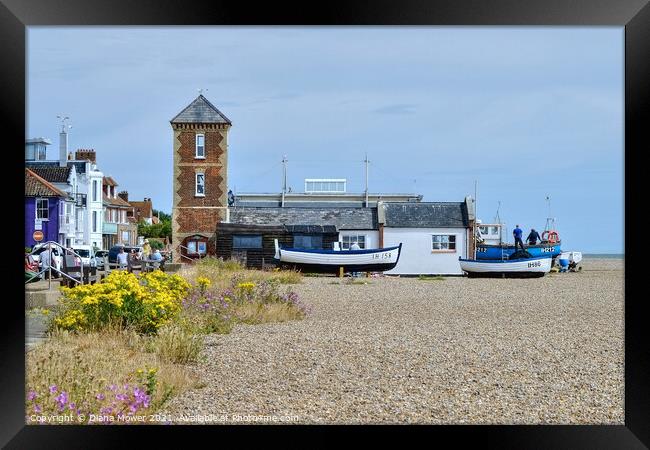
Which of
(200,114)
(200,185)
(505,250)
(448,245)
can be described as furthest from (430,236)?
(200,114)

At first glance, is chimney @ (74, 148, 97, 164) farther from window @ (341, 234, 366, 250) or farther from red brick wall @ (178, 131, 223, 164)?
window @ (341, 234, 366, 250)

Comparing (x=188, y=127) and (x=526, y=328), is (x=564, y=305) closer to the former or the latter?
(x=526, y=328)

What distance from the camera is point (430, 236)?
34438 millimetres

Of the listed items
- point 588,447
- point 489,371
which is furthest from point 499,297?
point 588,447

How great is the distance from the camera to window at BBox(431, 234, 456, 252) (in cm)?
3447

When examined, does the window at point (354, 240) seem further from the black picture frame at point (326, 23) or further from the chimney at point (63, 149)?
the black picture frame at point (326, 23)

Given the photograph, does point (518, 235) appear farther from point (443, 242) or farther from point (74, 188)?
point (74, 188)

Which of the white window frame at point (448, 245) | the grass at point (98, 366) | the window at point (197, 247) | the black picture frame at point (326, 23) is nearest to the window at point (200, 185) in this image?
the window at point (197, 247)

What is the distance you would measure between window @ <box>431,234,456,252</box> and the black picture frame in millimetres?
29528

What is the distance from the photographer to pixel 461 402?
667 centimetres

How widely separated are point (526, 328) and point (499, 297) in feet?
23.8

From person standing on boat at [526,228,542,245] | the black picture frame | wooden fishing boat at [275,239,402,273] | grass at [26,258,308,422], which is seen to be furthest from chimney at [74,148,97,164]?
the black picture frame

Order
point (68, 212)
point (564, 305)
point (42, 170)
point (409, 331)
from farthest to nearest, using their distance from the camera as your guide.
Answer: point (42, 170)
point (68, 212)
point (564, 305)
point (409, 331)

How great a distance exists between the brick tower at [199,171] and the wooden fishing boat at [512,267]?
439 inches
